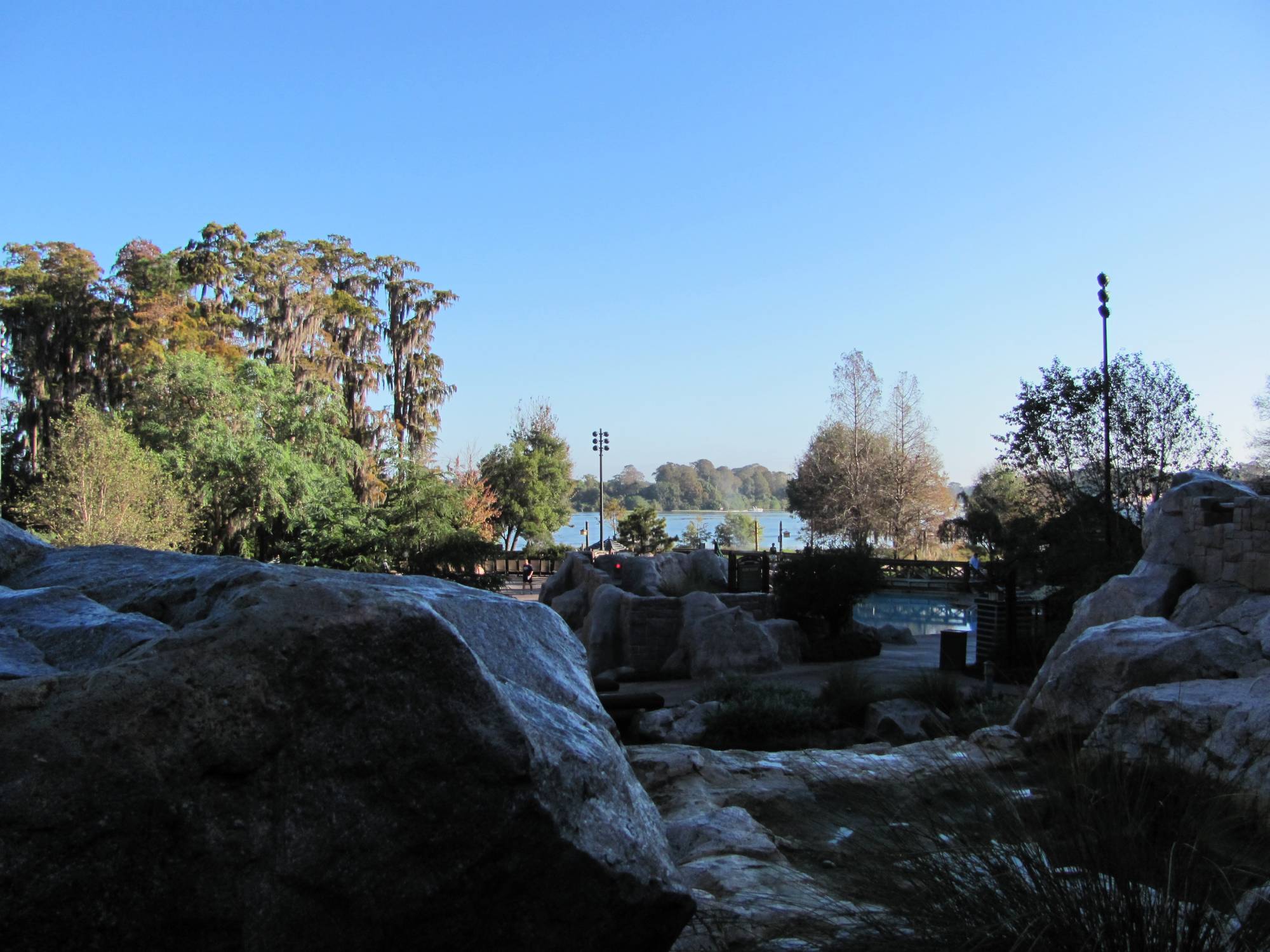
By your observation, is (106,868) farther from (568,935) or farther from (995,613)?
(995,613)

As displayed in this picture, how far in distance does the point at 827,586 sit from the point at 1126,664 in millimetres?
13295

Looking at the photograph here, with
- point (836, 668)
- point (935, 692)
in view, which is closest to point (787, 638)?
point (836, 668)

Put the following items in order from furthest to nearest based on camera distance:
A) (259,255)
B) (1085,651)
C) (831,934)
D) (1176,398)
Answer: (259,255), (1176,398), (1085,651), (831,934)

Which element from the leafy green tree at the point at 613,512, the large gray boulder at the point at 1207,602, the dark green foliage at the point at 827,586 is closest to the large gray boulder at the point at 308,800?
the large gray boulder at the point at 1207,602

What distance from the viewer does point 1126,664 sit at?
7566 mm

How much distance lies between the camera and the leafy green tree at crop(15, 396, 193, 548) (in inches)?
A: 875

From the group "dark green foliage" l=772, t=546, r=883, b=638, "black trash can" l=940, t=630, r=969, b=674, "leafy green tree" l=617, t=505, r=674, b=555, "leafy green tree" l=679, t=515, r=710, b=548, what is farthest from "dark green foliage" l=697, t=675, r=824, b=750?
"leafy green tree" l=679, t=515, r=710, b=548

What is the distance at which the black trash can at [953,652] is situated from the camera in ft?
52.3

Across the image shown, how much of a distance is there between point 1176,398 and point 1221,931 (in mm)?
24002

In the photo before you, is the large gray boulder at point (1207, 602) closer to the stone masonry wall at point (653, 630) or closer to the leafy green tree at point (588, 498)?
the stone masonry wall at point (653, 630)

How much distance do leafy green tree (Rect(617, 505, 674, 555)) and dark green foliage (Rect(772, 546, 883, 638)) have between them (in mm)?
21538

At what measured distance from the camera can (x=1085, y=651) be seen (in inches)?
310

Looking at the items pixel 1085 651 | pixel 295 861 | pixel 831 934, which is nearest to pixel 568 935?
pixel 295 861

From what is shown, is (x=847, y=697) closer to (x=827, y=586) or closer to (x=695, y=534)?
(x=827, y=586)
